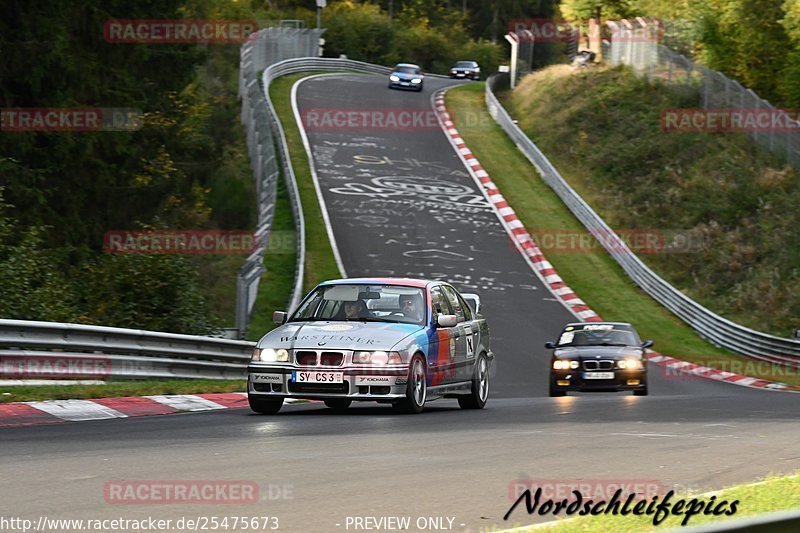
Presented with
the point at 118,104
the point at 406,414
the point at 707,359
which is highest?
the point at 118,104

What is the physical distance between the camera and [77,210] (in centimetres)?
3153

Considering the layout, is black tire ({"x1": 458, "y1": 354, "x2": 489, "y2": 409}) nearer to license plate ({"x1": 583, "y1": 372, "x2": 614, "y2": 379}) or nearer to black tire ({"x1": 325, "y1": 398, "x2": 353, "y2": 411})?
black tire ({"x1": 325, "y1": 398, "x2": 353, "y2": 411})

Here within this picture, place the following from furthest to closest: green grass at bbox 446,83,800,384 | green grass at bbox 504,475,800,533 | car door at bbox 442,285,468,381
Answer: green grass at bbox 446,83,800,384
car door at bbox 442,285,468,381
green grass at bbox 504,475,800,533

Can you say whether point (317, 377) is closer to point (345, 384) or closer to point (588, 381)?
point (345, 384)

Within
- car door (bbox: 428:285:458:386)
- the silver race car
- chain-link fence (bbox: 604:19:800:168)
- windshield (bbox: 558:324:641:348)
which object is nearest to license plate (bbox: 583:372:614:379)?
windshield (bbox: 558:324:641:348)

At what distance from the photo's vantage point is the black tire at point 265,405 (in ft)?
44.8

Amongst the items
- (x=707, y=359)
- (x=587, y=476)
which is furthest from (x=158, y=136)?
(x=587, y=476)

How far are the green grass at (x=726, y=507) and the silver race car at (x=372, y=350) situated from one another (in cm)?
551

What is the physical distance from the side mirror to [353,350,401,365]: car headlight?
1.13 m

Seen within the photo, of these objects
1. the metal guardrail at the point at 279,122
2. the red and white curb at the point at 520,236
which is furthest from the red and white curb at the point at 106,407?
the red and white curb at the point at 520,236

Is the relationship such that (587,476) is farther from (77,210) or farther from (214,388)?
(77,210)

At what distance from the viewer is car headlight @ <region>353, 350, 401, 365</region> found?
43.8 feet

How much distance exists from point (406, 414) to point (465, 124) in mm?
44902

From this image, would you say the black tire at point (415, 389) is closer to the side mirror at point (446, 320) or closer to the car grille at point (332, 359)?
the side mirror at point (446, 320)
